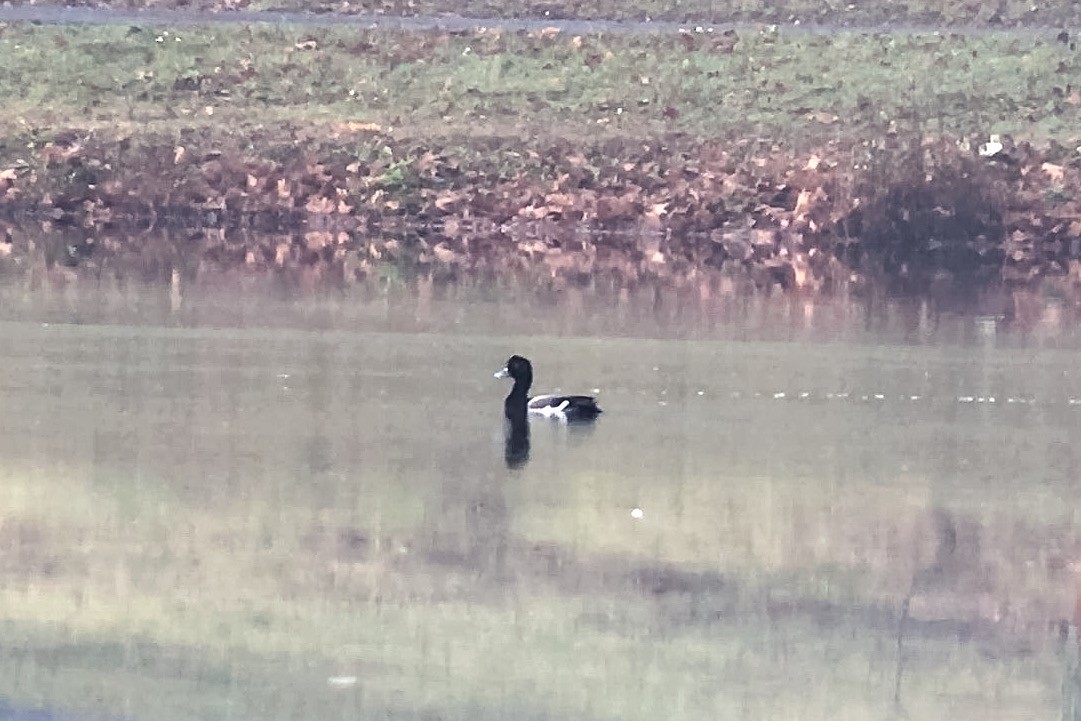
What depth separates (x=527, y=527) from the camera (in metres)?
11.4

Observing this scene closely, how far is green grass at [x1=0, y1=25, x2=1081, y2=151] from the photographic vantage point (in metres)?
27.3

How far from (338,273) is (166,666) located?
13647 mm

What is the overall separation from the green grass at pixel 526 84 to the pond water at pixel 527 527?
29.4 ft

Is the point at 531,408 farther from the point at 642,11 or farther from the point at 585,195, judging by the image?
the point at 642,11

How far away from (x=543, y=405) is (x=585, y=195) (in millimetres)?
11946

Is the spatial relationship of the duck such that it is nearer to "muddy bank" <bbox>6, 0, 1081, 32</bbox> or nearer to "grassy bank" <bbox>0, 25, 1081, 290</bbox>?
"grassy bank" <bbox>0, 25, 1081, 290</bbox>

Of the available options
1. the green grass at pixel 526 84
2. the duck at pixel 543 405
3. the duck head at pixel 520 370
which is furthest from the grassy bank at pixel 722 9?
the duck at pixel 543 405

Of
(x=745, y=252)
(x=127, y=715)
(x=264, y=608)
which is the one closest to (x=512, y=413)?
(x=264, y=608)

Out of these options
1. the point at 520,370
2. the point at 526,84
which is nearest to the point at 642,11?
the point at 526,84

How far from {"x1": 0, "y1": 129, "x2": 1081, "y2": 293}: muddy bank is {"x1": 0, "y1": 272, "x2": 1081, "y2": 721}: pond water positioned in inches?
284

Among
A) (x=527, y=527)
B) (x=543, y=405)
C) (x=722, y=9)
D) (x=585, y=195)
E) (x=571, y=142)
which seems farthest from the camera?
(x=722, y=9)

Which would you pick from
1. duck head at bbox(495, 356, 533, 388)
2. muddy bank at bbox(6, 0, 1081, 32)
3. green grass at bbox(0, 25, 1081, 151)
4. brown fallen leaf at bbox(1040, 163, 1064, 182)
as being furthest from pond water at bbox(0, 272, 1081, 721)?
muddy bank at bbox(6, 0, 1081, 32)

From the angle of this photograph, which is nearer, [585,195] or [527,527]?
[527,527]

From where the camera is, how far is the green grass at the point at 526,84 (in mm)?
27297
